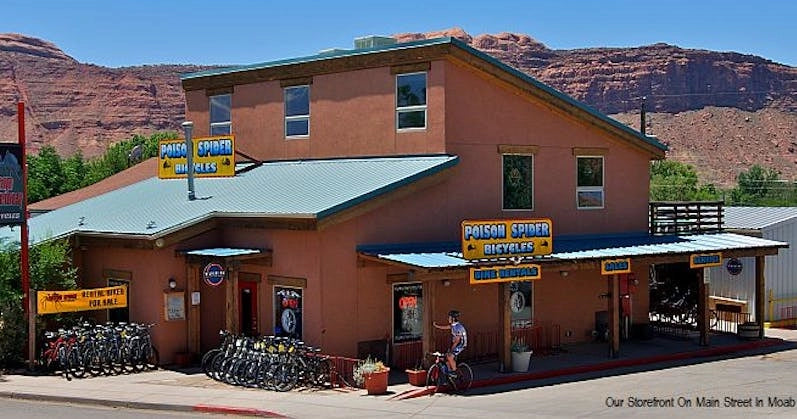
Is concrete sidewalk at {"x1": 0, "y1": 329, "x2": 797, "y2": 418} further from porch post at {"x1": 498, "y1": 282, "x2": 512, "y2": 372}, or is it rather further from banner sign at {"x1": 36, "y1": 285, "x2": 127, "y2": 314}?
banner sign at {"x1": 36, "y1": 285, "x2": 127, "y2": 314}

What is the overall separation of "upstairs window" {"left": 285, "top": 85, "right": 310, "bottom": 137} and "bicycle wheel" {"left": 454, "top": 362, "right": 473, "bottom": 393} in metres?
9.79

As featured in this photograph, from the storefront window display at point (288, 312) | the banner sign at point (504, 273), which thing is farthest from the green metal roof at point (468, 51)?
the storefront window display at point (288, 312)

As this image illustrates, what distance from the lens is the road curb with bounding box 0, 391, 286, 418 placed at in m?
18.6

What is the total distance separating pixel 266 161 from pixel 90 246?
595 cm

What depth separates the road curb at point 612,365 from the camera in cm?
2151

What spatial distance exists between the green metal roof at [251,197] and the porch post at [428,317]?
260cm

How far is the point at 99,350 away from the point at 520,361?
31.6 ft

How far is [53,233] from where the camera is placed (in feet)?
87.4

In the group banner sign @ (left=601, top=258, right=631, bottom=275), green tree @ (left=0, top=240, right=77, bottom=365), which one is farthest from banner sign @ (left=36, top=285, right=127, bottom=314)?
banner sign @ (left=601, top=258, right=631, bottom=275)

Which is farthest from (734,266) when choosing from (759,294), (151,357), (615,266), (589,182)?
(151,357)

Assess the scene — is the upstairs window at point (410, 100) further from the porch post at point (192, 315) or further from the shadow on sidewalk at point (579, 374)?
the shadow on sidewalk at point (579, 374)

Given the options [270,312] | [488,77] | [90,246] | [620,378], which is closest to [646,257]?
[620,378]

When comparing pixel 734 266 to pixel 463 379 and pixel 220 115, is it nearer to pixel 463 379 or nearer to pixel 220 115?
pixel 463 379

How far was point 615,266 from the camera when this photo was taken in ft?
80.1
